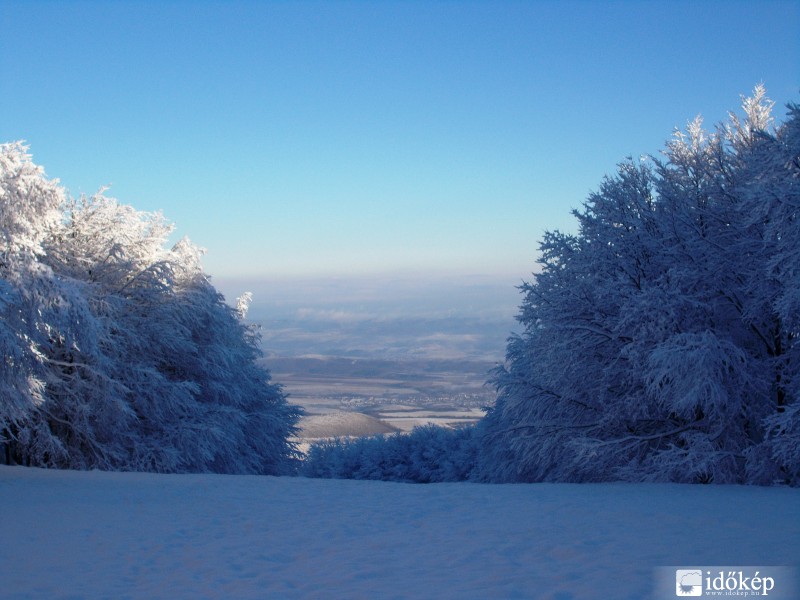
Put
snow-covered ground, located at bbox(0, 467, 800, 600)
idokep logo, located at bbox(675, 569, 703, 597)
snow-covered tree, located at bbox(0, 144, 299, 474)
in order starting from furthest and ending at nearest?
snow-covered tree, located at bbox(0, 144, 299, 474) < snow-covered ground, located at bbox(0, 467, 800, 600) < idokep logo, located at bbox(675, 569, 703, 597)

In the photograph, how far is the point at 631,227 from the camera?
16.6 meters

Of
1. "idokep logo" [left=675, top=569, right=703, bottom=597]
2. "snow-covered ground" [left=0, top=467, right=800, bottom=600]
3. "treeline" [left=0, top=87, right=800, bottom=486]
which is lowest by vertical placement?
"snow-covered ground" [left=0, top=467, right=800, bottom=600]

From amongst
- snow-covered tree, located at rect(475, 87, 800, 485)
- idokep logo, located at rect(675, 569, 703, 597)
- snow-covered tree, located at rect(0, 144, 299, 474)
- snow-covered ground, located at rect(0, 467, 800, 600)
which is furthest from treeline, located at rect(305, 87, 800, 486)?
snow-covered tree, located at rect(0, 144, 299, 474)

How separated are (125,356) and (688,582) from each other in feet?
60.8

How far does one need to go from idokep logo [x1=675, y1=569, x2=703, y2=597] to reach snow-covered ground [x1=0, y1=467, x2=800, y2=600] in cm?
25

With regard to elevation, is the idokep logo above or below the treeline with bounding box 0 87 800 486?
below

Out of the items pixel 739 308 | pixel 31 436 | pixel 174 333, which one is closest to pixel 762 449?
pixel 739 308

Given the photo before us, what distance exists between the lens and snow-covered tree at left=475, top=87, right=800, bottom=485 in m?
13.3

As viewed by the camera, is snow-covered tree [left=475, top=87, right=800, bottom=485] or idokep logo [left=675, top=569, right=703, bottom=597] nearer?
idokep logo [left=675, top=569, right=703, bottom=597]

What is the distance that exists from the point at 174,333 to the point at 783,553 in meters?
18.7

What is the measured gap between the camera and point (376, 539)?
913cm

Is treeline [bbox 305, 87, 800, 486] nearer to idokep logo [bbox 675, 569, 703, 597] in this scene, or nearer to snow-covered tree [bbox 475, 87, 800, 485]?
snow-covered tree [bbox 475, 87, 800, 485]

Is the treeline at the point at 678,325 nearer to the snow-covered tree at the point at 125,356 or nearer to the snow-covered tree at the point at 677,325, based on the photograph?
the snow-covered tree at the point at 677,325

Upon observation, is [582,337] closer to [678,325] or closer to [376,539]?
[678,325]
